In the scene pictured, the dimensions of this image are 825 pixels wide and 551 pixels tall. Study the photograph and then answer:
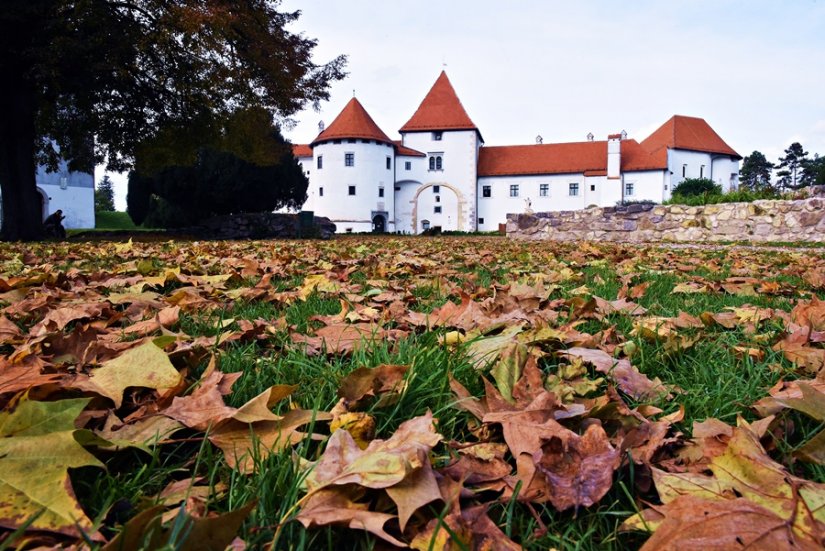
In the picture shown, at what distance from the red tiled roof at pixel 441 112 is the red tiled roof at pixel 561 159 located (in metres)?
4.06

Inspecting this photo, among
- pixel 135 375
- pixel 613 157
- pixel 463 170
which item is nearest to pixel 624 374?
pixel 135 375

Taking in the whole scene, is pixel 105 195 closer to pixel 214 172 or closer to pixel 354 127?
pixel 354 127

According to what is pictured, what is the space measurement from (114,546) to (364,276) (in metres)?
2.97

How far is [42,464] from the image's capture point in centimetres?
75

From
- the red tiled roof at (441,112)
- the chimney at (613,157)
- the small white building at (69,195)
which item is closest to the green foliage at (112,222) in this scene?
the small white building at (69,195)

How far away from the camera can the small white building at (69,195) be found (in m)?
34.6

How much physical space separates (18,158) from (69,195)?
25.9 m

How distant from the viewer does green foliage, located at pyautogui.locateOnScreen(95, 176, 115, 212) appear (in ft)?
199

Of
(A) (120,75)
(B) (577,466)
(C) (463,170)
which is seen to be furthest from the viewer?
(C) (463,170)

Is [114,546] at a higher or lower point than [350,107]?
lower

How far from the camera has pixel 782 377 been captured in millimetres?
1392

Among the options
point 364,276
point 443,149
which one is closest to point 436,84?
point 443,149

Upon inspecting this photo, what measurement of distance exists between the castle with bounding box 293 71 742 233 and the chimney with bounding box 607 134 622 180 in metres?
0.08

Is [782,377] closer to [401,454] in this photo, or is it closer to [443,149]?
[401,454]
